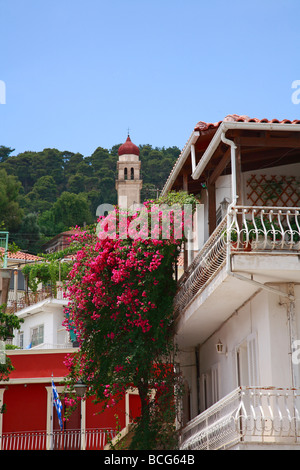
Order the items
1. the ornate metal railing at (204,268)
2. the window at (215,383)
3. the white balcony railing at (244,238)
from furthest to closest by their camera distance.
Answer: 1. the window at (215,383)
2. the ornate metal railing at (204,268)
3. the white balcony railing at (244,238)

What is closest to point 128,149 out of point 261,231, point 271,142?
point 271,142

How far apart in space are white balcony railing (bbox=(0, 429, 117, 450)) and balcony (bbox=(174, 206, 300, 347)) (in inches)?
284

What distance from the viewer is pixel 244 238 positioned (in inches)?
570

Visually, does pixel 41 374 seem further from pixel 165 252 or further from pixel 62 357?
pixel 165 252

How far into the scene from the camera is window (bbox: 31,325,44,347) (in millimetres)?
45125

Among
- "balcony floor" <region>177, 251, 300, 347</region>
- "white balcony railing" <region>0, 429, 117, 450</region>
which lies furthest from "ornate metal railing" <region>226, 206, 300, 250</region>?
"white balcony railing" <region>0, 429, 117, 450</region>

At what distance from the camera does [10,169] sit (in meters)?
93.7

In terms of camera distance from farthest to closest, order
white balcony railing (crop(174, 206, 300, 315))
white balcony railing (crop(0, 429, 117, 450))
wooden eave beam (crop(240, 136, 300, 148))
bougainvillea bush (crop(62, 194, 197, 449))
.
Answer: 1. white balcony railing (crop(0, 429, 117, 450))
2. bougainvillea bush (crop(62, 194, 197, 449))
3. wooden eave beam (crop(240, 136, 300, 148))
4. white balcony railing (crop(174, 206, 300, 315))

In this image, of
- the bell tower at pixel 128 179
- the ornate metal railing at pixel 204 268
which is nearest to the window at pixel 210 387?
the ornate metal railing at pixel 204 268

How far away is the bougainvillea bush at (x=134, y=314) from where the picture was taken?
→ 1767 centimetres

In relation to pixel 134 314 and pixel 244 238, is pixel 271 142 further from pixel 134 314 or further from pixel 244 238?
pixel 134 314

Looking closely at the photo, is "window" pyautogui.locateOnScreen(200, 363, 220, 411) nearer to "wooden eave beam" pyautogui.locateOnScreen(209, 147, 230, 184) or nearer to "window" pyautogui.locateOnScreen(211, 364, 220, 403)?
"window" pyautogui.locateOnScreen(211, 364, 220, 403)

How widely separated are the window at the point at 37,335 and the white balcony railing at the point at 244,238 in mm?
29296

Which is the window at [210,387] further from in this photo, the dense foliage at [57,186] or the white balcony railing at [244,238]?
the dense foliage at [57,186]
